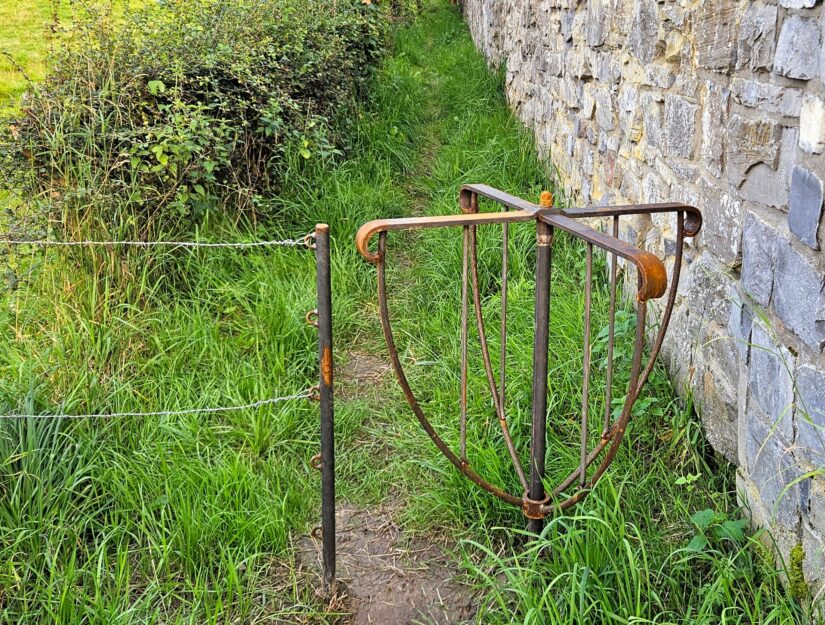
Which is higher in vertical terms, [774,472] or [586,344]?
[586,344]

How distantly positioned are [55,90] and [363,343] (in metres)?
2.08

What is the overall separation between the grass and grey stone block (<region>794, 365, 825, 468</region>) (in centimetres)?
33

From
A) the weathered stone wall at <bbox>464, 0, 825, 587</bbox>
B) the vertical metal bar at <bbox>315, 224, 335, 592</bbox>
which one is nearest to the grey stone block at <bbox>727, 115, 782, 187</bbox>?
the weathered stone wall at <bbox>464, 0, 825, 587</bbox>

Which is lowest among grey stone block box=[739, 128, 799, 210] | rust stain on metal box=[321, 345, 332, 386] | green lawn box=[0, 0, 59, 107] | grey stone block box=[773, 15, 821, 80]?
rust stain on metal box=[321, 345, 332, 386]

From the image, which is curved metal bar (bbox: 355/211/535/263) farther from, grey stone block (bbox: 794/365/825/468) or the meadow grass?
the meadow grass

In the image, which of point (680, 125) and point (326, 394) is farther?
point (680, 125)

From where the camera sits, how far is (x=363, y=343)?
391 centimetres

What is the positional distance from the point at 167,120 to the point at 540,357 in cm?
291

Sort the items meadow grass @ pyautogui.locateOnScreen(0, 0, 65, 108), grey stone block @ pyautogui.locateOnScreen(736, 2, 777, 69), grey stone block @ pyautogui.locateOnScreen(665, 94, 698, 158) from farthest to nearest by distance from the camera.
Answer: meadow grass @ pyautogui.locateOnScreen(0, 0, 65, 108) < grey stone block @ pyautogui.locateOnScreen(665, 94, 698, 158) < grey stone block @ pyautogui.locateOnScreen(736, 2, 777, 69)

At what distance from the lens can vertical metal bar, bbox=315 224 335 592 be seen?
2.21 metres

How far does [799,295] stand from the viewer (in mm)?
→ 1838

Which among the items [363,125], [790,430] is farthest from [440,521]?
[363,125]

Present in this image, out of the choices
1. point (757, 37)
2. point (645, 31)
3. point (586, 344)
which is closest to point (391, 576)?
point (586, 344)

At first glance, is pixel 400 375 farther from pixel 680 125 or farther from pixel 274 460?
pixel 680 125
